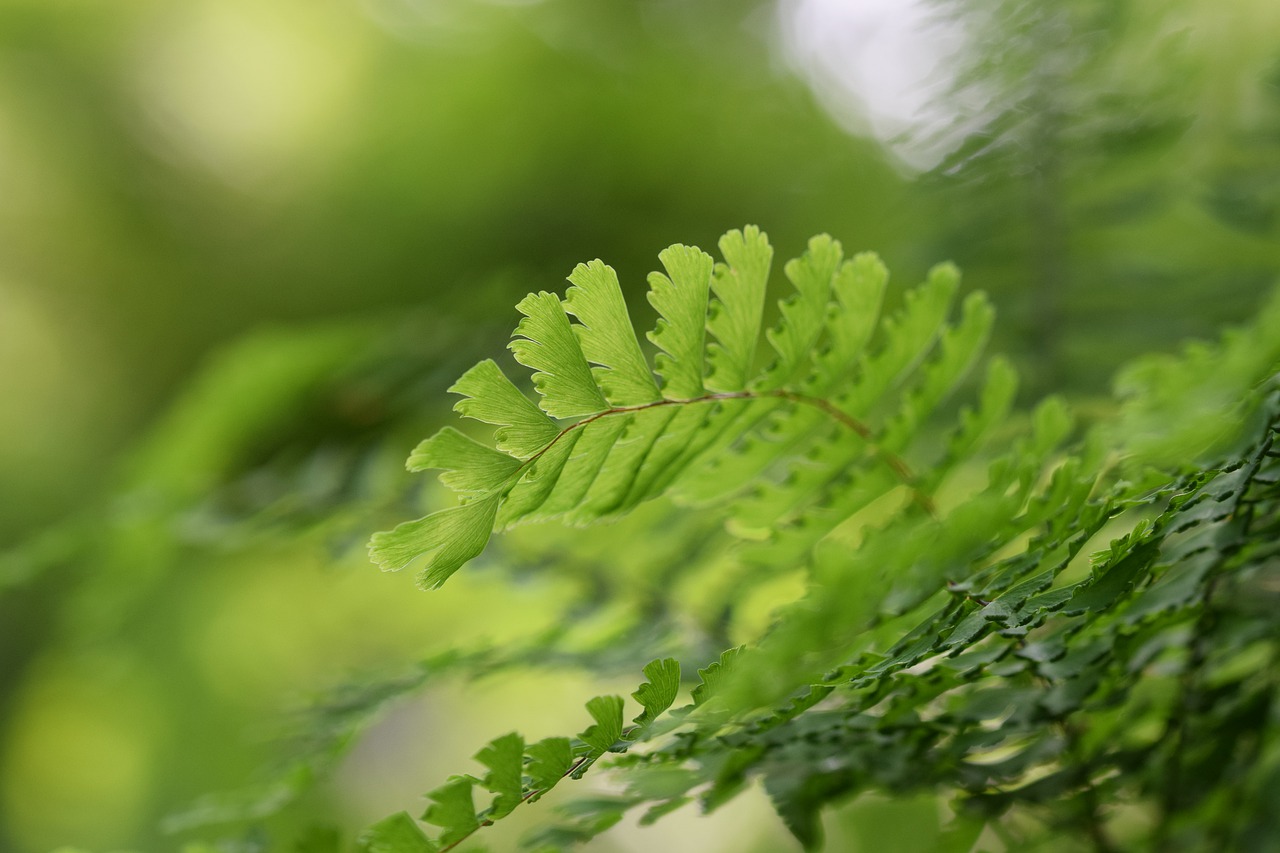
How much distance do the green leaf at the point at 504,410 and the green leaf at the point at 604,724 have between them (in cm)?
7

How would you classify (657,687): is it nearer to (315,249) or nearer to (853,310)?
(853,310)

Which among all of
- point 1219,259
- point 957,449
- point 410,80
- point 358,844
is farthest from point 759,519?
point 410,80

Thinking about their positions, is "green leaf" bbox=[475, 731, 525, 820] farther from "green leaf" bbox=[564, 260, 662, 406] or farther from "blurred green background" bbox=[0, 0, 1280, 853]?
"blurred green background" bbox=[0, 0, 1280, 853]

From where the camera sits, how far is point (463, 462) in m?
0.24

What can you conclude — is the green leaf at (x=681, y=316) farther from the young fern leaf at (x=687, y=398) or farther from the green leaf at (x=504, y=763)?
the green leaf at (x=504, y=763)

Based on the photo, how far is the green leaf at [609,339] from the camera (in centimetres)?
26

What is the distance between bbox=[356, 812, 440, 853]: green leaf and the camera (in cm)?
25

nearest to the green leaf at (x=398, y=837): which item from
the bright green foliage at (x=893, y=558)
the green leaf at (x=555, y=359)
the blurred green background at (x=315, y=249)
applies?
the bright green foliage at (x=893, y=558)

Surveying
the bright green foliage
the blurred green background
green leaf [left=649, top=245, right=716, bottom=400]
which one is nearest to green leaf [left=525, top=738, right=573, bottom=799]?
the bright green foliage

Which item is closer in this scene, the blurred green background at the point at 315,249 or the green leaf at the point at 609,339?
the green leaf at the point at 609,339

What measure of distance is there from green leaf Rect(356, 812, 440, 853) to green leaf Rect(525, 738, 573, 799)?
0.03 meters

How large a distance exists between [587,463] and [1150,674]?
0.75 feet

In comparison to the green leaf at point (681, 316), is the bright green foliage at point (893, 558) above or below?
below

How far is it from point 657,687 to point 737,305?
4.7 inches
